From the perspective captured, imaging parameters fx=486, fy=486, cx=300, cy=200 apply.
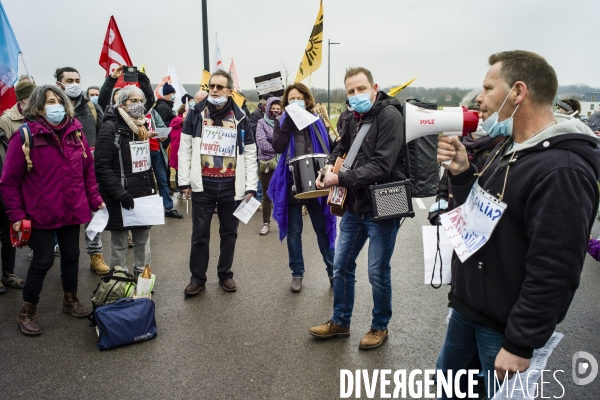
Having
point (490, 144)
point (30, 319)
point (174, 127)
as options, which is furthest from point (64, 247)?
point (174, 127)

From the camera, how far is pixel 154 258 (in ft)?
20.5

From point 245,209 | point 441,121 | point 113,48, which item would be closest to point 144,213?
point 245,209

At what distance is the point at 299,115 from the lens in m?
4.95

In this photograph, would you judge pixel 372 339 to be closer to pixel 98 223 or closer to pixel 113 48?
pixel 98 223

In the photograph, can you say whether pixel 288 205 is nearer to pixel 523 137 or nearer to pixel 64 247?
pixel 64 247

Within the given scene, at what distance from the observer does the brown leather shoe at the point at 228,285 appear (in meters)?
5.09

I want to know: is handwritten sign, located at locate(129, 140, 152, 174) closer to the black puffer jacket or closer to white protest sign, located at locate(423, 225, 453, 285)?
the black puffer jacket

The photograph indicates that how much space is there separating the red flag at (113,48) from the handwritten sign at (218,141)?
3630mm

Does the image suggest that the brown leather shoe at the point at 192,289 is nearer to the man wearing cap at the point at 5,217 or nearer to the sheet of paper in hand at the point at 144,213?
the sheet of paper in hand at the point at 144,213

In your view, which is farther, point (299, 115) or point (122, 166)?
point (299, 115)

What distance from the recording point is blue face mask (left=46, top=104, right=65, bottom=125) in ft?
13.5

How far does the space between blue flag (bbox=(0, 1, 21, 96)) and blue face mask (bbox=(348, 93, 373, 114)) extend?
4.27 m

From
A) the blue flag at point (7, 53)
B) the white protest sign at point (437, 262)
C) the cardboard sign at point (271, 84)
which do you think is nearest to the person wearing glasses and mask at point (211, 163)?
the blue flag at point (7, 53)

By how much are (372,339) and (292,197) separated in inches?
72.1
